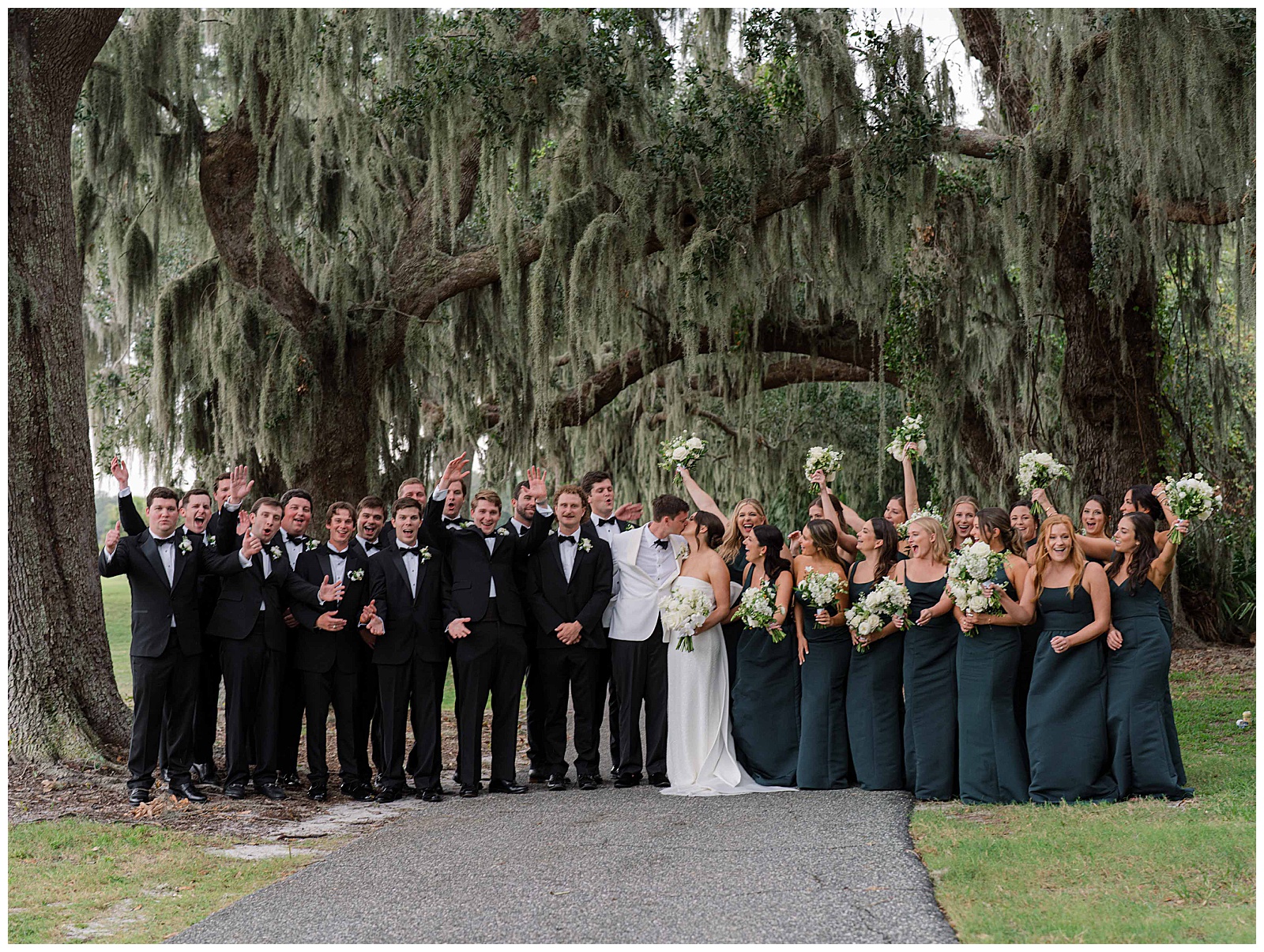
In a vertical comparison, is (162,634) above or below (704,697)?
above

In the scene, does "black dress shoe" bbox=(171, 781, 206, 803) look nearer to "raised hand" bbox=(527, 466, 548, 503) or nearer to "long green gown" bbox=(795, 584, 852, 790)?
"raised hand" bbox=(527, 466, 548, 503)

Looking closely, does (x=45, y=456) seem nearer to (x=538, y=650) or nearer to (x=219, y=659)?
(x=219, y=659)

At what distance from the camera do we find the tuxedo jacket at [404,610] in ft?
22.8

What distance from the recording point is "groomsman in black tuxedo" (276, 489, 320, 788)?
7.07 meters

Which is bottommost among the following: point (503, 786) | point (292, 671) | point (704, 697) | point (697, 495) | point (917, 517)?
point (503, 786)

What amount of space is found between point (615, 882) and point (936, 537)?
119 inches

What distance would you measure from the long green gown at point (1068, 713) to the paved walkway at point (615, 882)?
757 mm

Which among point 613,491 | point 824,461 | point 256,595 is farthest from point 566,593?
point 613,491

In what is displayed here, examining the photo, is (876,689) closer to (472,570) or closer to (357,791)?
(472,570)

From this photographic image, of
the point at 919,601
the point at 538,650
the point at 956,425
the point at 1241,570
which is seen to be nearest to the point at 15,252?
the point at 538,650

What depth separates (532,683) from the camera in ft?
23.9

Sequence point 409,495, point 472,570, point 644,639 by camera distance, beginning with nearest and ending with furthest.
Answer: point 472,570
point 644,639
point 409,495

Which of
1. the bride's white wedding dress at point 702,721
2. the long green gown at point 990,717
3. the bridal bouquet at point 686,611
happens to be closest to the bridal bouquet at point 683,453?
the bride's white wedding dress at point 702,721

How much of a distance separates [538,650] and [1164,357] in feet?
25.2
